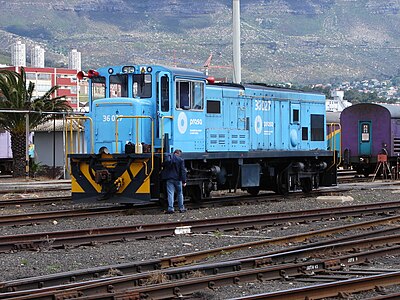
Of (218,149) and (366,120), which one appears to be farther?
(366,120)

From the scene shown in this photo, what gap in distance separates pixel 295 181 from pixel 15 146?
1731 cm

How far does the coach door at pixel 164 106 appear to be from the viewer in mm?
20125

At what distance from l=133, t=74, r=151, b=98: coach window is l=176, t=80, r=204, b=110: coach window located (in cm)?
69

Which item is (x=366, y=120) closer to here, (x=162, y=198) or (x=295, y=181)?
(x=295, y=181)

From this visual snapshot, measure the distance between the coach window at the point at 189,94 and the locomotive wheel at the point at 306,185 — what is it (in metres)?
6.78

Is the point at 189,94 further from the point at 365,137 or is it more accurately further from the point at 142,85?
the point at 365,137

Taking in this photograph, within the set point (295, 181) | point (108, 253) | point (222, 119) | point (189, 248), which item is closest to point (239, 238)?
point (189, 248)

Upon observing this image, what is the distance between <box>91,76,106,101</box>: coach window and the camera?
2106 centimetres

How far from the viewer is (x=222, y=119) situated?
22.4 m

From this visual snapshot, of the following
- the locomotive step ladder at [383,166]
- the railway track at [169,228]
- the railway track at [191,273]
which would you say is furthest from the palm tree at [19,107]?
the railway track at [191,273]

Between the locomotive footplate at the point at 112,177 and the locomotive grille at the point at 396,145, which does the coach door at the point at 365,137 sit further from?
the locomotive footplate at the point at 112,177

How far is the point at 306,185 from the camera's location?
27.0 meters

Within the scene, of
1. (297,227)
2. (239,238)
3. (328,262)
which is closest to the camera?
(328,262)

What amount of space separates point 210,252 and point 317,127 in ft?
48.1
